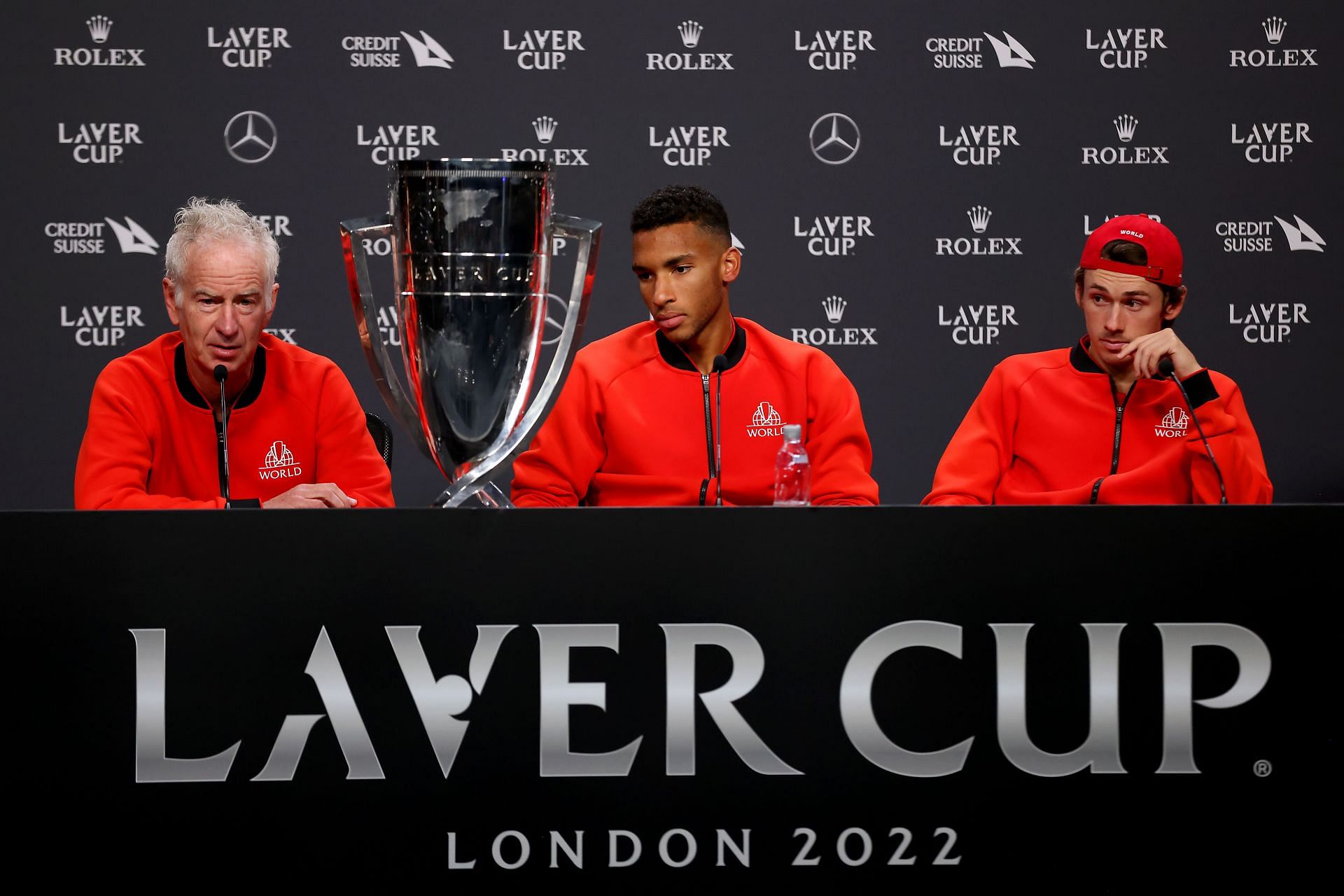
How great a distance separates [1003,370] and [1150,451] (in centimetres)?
27

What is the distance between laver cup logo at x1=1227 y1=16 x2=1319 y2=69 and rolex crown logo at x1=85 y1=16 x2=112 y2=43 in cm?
293

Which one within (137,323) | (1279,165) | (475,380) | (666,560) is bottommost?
(666,560)

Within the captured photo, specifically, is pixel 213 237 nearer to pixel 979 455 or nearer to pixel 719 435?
pixel 719 435

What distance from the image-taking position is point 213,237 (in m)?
1.87

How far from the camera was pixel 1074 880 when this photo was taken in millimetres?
975

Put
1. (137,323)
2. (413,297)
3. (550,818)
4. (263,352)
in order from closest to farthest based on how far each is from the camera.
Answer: (550,818)
(413,297)
(263,352)
(137,323)

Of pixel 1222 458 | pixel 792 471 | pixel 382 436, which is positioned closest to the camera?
pixel 792 471

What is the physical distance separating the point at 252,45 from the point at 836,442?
2.08 m

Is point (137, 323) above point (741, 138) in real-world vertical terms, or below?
below

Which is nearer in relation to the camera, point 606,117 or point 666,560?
point 666,560

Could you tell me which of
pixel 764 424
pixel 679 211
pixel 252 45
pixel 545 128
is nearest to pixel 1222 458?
pixel 764 424

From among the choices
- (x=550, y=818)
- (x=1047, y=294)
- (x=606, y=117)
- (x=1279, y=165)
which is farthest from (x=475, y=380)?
(x=1279, y=165)

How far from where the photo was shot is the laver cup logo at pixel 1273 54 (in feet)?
10.7

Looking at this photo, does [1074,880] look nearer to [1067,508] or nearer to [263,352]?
[1067,508]
